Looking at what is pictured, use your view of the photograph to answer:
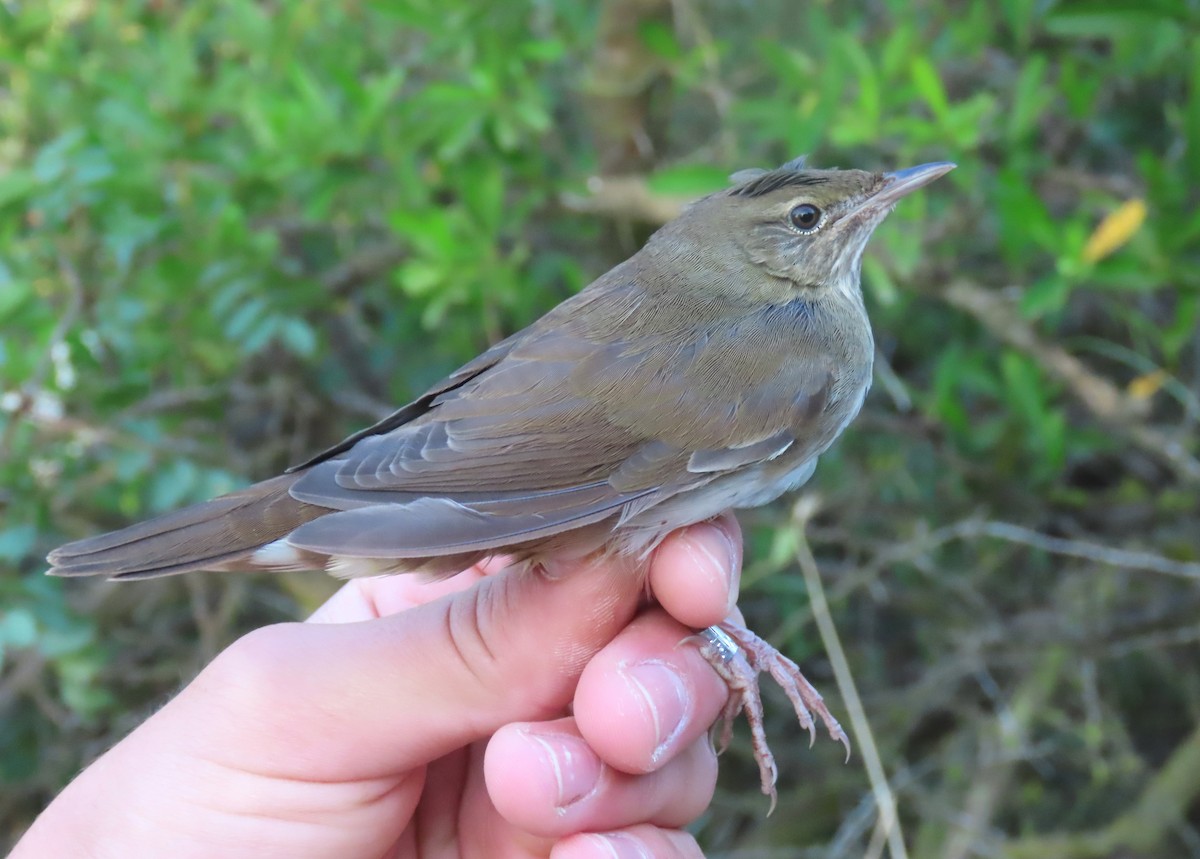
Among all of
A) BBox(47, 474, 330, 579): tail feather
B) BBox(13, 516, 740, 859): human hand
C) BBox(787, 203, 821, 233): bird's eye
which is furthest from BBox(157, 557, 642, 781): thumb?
BBox(787, 203, 821, 233): bird's eye

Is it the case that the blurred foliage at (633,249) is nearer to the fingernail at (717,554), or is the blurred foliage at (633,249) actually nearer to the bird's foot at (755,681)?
the bird's foot at (755,681)

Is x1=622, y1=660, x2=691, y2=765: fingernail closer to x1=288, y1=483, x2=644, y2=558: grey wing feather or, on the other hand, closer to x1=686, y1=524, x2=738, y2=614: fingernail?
x1=686, y1=524, x2=738, y2=614: fingernail

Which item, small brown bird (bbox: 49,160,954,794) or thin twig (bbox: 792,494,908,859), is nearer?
small brown bird (bbox: 49,160,954,794)

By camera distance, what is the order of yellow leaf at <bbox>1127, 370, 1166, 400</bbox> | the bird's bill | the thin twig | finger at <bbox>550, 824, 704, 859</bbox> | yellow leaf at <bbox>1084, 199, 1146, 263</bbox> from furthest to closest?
yellow leaf at <bbox>1127, 370, 1166, 400</bbox> < yellow leaf at <bbox>1084, 199, 1146, 263</bbox> < the thin twig < the bird's bill < finger at <bbox>550, 824, 704, 859</bbox>

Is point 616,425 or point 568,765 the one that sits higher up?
point 616,425

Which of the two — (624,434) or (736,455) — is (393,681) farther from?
(736,455)

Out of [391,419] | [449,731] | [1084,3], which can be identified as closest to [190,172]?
[391,419]

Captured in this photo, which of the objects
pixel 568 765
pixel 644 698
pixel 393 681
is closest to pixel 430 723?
pixel 393 681

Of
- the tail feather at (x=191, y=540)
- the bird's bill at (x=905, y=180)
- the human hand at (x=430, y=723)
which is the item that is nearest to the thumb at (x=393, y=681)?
the human hand at (x=430, y=723)

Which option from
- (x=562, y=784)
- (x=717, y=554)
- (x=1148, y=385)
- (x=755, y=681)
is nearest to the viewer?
(x=562, y=784)
